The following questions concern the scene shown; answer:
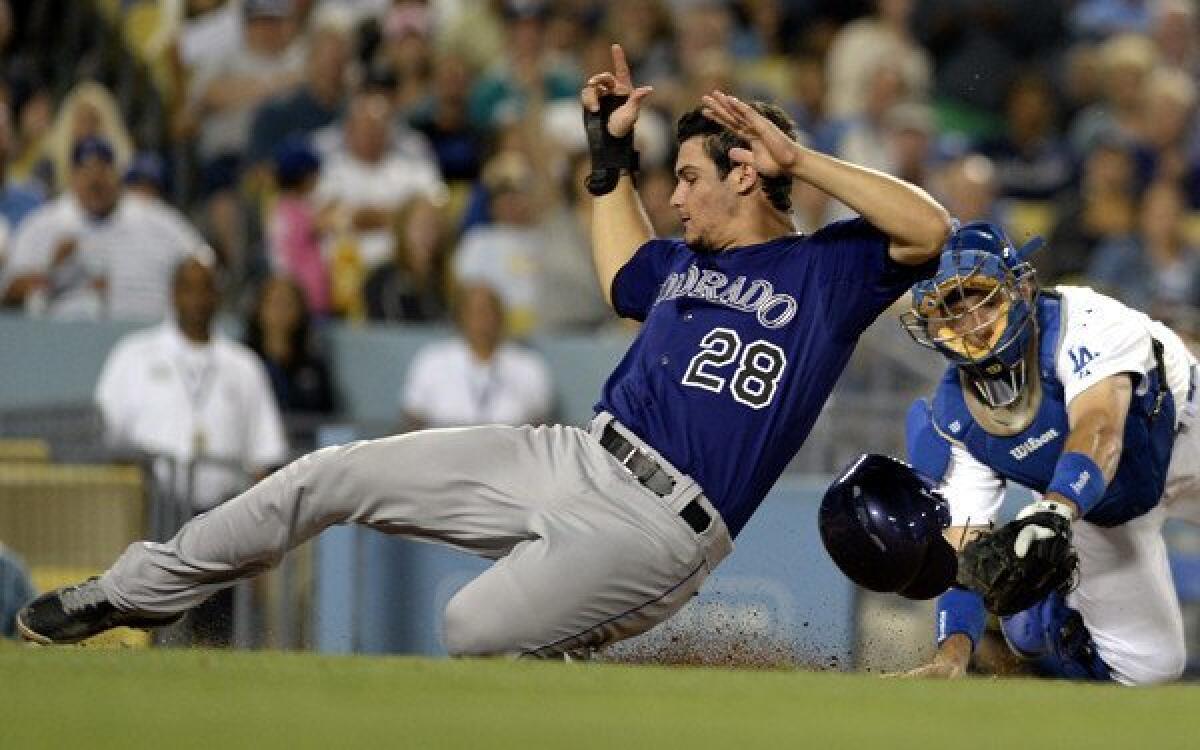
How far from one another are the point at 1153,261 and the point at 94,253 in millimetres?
6189

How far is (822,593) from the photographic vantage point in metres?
10.1

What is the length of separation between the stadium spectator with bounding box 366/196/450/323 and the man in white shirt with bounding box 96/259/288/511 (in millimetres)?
1462

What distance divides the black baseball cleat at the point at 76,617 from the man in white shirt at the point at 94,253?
5730mm

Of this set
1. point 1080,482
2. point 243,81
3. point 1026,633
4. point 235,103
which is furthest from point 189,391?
point 1080,482

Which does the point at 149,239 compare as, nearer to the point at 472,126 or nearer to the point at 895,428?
the point at 472,126

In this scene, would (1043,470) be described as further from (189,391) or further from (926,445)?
(189,391)

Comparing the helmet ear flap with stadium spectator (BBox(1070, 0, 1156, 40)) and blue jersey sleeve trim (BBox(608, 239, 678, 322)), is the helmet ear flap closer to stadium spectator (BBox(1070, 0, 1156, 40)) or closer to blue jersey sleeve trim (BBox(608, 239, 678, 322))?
blue jersey sleeve trim (BBox(608, 239, 678, 322))

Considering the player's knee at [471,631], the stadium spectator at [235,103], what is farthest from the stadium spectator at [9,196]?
the player's knee at [471,631]

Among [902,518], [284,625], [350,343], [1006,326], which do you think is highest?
[1006,326]

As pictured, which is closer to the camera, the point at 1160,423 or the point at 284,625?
the point at 1160,423

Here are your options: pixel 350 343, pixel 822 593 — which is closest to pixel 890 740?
pixel 822 593

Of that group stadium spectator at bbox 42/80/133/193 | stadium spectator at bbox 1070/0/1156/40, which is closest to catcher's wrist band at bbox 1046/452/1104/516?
stadium spectator at bbox 42/80/133/193

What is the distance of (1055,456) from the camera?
24.3 ft

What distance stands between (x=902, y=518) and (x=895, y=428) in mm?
4179
